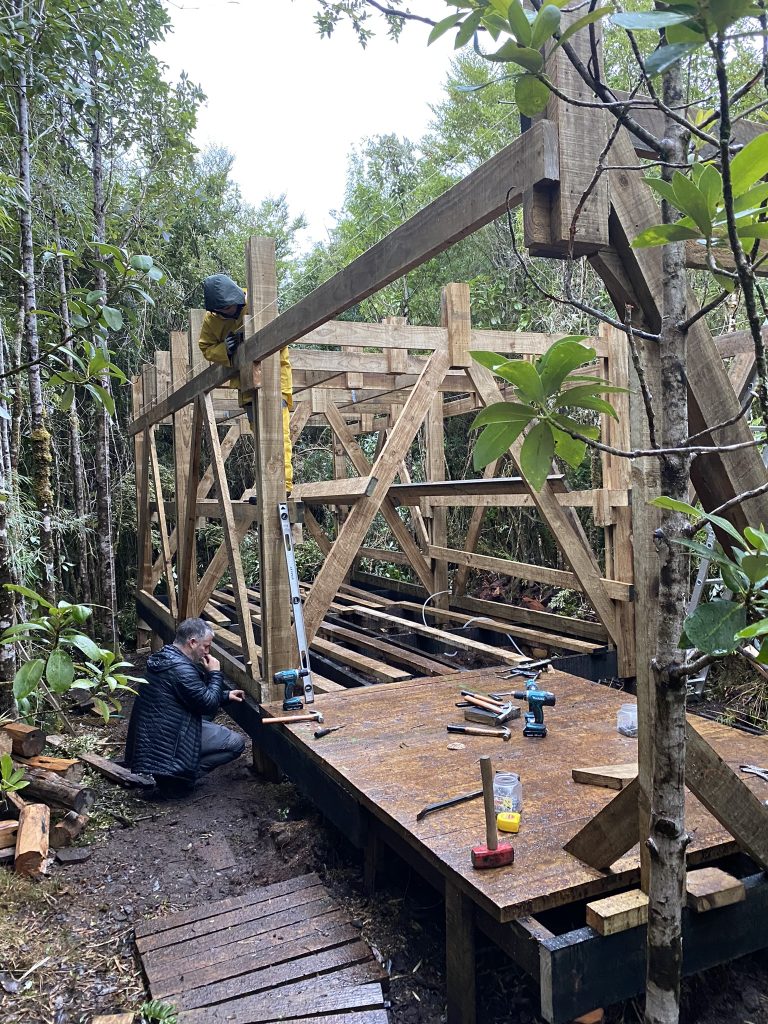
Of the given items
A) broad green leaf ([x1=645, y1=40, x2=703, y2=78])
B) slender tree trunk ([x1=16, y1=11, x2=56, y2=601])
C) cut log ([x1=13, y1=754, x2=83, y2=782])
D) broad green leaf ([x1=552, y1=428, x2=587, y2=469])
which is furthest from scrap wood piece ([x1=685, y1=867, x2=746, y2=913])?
slender tree trunk ([x1=16, y1=11, x2=56, y2=601])

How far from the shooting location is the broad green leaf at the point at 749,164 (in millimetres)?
967

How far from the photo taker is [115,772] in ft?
14.9

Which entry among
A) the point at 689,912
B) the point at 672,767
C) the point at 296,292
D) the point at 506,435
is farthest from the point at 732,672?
the point at 296,292

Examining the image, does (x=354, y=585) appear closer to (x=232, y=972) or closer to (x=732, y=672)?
(x=732, y=672)

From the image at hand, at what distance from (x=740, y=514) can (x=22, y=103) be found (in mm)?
5057

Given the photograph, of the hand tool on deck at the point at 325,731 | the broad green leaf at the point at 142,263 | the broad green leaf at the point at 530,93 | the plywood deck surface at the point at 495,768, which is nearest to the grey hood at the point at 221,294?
the broad green leaf at the point at 142,263

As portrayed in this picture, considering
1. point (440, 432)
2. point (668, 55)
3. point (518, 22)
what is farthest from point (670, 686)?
point (440, 432)

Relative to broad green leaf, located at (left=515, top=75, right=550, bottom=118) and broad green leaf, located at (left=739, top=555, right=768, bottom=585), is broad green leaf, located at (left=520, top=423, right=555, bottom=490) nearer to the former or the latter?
broad green leaf, located at (left=739, top=555, right=768, bottom=585)

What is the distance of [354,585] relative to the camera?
30.3 ft

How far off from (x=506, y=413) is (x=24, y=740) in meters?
4.18

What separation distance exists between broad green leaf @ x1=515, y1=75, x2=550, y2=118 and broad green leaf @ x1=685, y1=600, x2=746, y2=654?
855mm

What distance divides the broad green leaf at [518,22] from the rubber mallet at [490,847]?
184cm

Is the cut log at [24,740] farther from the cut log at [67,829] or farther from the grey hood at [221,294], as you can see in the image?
the grey hood at [221,294]

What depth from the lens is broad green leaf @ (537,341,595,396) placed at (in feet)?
3.58
